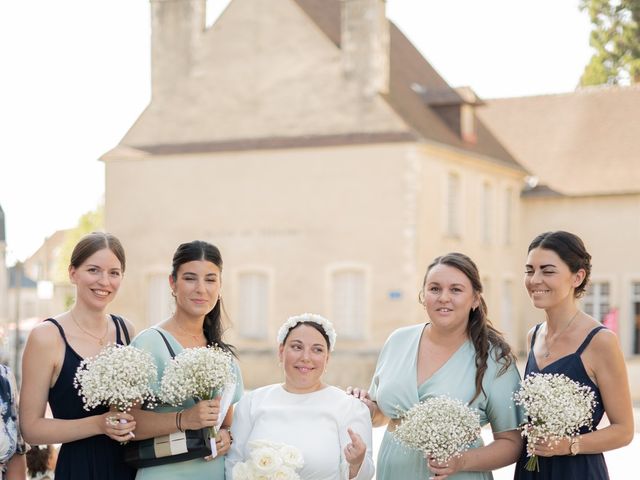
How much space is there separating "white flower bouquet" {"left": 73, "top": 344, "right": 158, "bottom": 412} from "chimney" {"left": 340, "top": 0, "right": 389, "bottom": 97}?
76.1 ft

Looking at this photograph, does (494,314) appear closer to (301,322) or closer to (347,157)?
(347,157)

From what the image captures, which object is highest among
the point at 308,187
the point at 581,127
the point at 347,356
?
the point at 581,127

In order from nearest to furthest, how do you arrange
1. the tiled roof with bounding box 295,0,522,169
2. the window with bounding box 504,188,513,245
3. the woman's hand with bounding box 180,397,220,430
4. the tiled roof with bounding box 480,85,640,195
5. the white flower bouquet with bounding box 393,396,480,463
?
the white flower bouquet with bounding box 393,396,480,463, the woman's hand with bounding box 180,397,220,430, the tiled roof with bounding box 295,0,522,169, the window with bounding box 504,188,513,245, the tiled roof with bounding box 480,85,640,195

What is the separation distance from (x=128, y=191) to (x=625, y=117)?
15045 millimetres

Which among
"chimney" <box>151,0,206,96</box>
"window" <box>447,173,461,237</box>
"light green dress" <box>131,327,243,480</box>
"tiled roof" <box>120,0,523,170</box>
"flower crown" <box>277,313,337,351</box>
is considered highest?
"chimney" <box>151,0,206,96</box>

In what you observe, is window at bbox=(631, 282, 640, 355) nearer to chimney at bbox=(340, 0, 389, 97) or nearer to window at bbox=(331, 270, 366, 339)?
window at bbox=(331, 270, 366, 339)

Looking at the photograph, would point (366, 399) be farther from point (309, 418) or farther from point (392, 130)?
point (392, 130)

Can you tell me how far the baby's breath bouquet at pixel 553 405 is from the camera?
4.88 m

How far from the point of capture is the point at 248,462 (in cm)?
498

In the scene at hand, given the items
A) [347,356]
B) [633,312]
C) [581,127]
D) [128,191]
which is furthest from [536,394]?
[581,127]

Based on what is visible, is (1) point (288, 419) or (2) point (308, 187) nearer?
(1) point (288, 419)

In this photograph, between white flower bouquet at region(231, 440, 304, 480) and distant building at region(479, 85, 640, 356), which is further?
distant building at region(479, 85, 640, 356)

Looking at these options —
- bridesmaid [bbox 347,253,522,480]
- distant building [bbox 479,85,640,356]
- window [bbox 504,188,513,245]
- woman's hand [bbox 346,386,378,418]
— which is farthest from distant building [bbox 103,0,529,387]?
bridesmaid [bbox 347,253,522,480]

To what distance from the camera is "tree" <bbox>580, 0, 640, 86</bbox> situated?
3969cm
